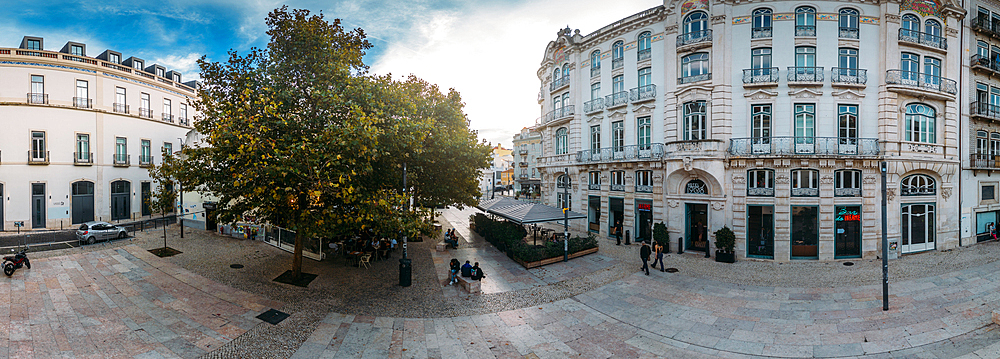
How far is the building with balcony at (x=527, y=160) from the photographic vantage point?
2510 inches

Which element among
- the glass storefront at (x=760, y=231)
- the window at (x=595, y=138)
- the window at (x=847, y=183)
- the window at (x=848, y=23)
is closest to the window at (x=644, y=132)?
the window at (x=595, y=138)

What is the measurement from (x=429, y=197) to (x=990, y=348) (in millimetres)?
18985

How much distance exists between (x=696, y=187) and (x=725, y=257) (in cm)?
409

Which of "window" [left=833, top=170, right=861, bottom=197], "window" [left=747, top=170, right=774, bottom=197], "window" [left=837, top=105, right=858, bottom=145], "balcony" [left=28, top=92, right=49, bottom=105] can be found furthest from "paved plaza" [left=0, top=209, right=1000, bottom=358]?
"balcony" [left=28, top=92, right=49, bottom=105]

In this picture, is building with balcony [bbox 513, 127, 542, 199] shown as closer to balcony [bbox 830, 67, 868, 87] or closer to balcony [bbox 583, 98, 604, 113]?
balcony [bbox 583, 98, 604, 113]

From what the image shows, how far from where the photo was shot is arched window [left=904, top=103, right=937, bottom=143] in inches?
764

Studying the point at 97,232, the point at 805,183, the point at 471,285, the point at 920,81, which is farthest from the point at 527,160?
the point at 471,285

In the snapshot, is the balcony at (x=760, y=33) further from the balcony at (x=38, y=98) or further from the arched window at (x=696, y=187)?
the balcony at (x=38, y=98)

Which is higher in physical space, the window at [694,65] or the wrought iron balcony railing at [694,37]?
the wrought iron balcony railing at [694,37]

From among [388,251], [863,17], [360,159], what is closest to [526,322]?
[360,159]

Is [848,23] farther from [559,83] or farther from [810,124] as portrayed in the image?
[559,83]

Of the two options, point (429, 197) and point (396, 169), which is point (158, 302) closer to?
point (396, 169)

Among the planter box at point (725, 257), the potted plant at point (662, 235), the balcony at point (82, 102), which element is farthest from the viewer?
the balcony at point (82, 102)

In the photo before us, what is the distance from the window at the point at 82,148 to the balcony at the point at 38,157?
4.94 feet
